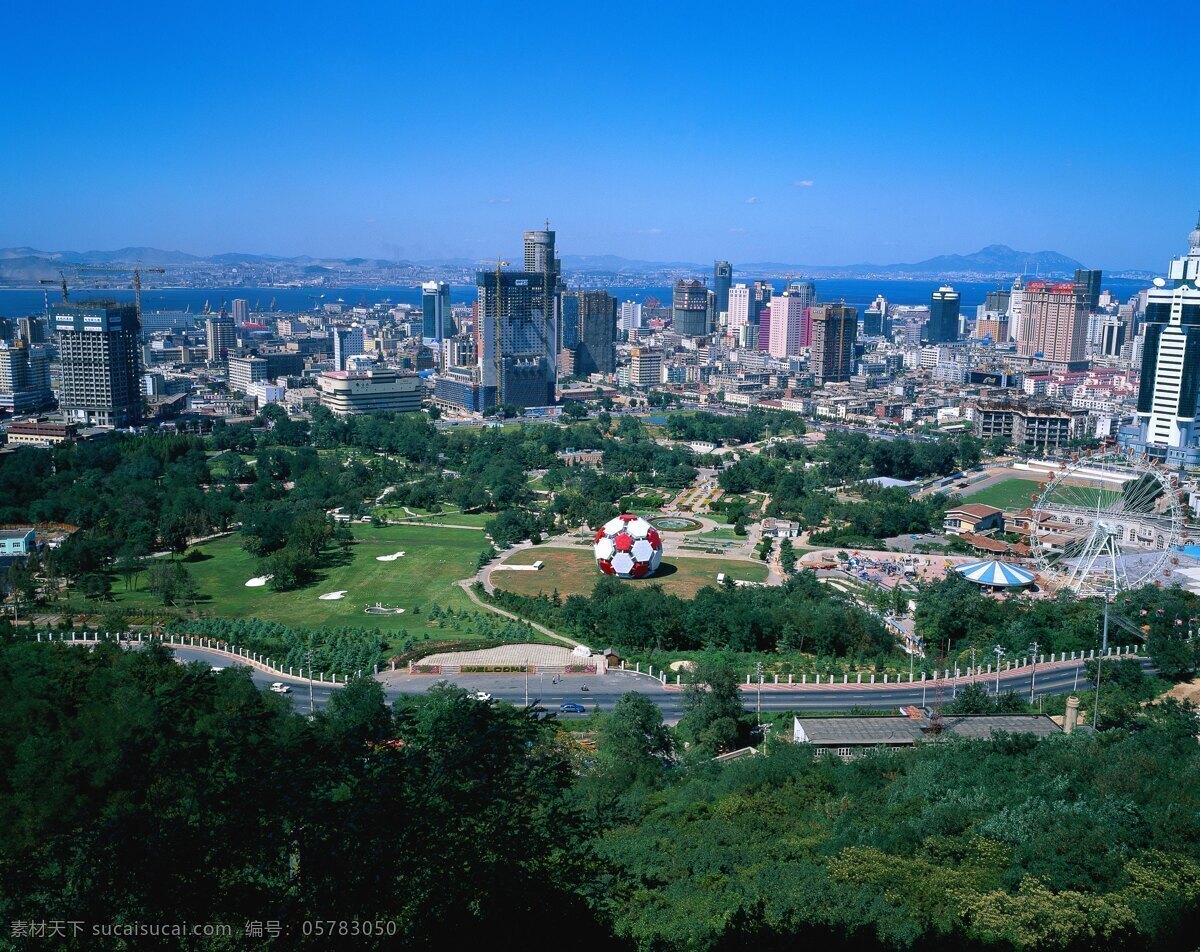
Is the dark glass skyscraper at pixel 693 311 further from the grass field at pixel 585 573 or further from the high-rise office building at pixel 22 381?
the grass field at pixel 585 573

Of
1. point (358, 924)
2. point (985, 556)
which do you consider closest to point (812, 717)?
point (358, 924)

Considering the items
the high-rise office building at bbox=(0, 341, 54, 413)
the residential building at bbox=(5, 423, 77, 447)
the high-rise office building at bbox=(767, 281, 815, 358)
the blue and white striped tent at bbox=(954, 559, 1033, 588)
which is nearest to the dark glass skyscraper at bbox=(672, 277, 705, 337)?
the high-rise office building at bbox=(767, 281, 815, 358)

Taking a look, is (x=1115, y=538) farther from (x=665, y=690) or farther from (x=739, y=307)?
(x=739, y=307)

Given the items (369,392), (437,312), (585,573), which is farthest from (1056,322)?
(585,573)

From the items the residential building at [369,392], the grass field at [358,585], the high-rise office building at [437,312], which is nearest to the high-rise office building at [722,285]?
the high-rise office building at [437,312]

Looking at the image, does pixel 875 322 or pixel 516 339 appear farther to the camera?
pixel 875 322

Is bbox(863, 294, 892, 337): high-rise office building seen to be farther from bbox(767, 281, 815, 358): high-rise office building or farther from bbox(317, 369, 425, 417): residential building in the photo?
bbox(317, 369, 425, 417): residential building

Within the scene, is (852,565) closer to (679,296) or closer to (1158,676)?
(1158,676)
